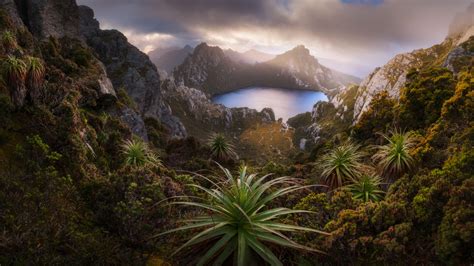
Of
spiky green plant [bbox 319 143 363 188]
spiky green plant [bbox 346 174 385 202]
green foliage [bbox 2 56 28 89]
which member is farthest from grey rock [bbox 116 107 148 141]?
spiky green plant [bbox 346 174 385 202]

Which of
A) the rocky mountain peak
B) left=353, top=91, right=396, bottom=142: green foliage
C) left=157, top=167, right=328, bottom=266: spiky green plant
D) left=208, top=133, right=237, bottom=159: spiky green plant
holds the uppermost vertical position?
the rocky mountain peak

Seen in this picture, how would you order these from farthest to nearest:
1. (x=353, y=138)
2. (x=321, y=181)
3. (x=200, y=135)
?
(x=200, y=135) < (x=353, y=138) < (x=321, y=181)

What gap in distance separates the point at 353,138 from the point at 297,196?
30.8 metres

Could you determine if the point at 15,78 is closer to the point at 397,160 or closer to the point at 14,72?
the point at 14,72

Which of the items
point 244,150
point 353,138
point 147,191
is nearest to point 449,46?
point 244,150

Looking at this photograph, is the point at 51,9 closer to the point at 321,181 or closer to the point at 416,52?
the point at 321,181

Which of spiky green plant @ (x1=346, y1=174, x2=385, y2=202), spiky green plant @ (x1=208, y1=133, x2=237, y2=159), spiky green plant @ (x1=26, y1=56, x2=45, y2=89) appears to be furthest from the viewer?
spiky green plant @ (x1=208, y1=133, x2=237, y2=159)

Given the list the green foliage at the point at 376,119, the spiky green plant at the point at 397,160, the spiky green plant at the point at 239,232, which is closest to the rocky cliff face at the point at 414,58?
the green foliage at the point at 376,119

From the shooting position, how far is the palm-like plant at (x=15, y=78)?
11.5m

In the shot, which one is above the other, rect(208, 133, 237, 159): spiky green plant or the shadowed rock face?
the shadowed rock face

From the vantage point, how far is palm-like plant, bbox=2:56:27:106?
11545 millimetres

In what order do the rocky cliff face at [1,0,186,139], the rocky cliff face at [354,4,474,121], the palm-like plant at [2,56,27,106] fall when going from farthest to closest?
the rocky cliff face at [354,4,474,121] < the rocky cliff face at [1,0,186,139] < the palm-like plant at [2,56,27,106]

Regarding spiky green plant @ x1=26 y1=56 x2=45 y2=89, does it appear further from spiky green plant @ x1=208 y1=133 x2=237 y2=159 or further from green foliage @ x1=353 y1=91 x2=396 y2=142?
green foliage @ x1=353 y1=91 x2=396 y2=142

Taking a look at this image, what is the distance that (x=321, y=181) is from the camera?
655 inches
